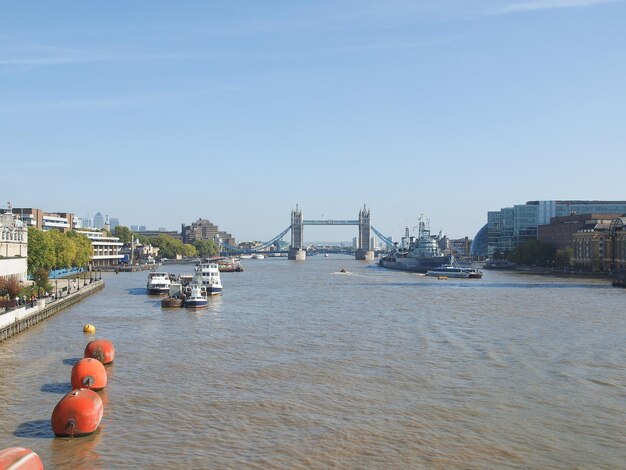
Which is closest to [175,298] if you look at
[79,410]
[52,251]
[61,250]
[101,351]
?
[101,351]

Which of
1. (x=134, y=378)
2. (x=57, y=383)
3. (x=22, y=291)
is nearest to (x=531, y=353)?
(x=134, y=378)

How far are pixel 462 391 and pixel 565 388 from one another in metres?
4.91

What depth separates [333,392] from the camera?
31672 millimetres

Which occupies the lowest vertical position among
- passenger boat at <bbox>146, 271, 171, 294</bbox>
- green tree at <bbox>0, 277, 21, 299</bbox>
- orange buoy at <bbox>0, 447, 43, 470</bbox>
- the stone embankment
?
orange buoy at <bbox>0, 447, 43, 470</bbox>

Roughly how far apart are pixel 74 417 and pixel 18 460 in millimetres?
6123

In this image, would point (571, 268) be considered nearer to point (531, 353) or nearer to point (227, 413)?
point (531, 353)

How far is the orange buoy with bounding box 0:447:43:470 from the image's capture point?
18.2 metres

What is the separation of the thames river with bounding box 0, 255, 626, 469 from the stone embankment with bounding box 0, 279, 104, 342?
1017 millimetres

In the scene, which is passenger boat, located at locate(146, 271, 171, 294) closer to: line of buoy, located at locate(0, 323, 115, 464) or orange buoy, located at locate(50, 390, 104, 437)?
line of buoy, located at locate(0, 323, 115, 464)

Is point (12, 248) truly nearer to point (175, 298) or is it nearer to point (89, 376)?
point (175, 298)

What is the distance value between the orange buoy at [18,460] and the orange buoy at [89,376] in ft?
37.2

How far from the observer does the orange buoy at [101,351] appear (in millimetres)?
36750

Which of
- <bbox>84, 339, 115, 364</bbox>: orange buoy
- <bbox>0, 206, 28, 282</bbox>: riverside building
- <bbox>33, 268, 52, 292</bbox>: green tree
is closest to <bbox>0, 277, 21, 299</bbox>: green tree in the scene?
<bbox>33, 268, 52, 292</bbox>: green tree

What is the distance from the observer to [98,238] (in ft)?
623
